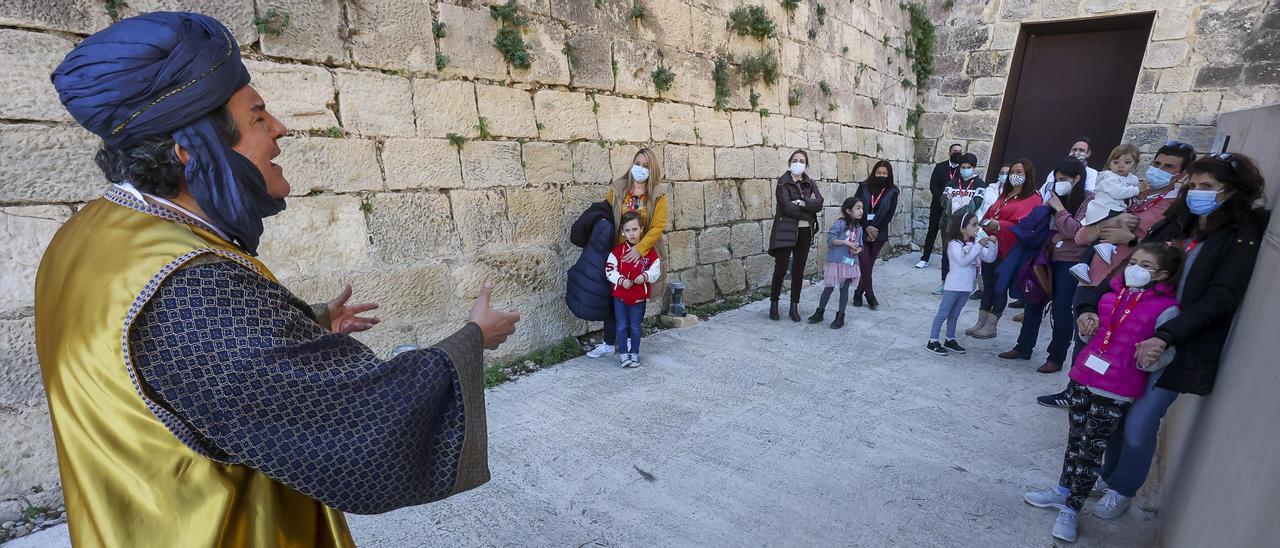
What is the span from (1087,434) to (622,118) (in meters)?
3.96

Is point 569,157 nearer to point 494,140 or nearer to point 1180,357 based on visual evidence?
point 494,140

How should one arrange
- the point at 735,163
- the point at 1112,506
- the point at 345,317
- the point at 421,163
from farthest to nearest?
the point at 735,163 < the point at 421,163 < the point at 1112,506 < the point at 345,317

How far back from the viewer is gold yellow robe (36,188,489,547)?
0.96 metres

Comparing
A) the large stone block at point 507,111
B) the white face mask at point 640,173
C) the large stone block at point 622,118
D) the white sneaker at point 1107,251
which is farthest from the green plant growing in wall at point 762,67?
the white sneaker at point 1107,251

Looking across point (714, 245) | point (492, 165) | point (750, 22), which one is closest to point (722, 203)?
point (714, 245)

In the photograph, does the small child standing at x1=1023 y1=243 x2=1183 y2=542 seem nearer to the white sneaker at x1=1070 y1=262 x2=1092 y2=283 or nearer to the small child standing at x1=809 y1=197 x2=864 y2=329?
the white sneaker at x1=1070 y1=262 x2=1092 y2=283

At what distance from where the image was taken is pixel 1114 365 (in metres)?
2.47

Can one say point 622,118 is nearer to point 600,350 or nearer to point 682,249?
point 682,249

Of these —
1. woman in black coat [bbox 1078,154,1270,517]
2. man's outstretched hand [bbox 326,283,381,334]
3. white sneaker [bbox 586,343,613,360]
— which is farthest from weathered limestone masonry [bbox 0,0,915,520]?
woman in black coat [bbox 1078,154,1270,517]

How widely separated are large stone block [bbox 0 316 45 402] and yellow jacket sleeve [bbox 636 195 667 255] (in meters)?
3.31

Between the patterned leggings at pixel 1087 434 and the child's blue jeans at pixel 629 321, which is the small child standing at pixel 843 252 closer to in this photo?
the child's blue jeans at pixel 629 321

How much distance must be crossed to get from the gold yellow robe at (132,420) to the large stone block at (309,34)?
2487 millimetres

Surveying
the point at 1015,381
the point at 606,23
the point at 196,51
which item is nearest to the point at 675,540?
the point at 196,51

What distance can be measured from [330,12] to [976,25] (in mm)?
9457
